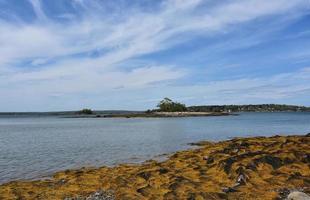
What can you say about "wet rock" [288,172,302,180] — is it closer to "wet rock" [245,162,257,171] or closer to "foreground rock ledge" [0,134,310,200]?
"foreground rock ledge" [0,134,310,200]

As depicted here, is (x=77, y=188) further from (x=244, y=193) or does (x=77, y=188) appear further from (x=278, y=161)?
(x=278, y=161)

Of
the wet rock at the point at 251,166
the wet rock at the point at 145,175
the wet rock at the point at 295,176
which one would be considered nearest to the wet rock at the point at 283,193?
the wet rock at the point at 295,176

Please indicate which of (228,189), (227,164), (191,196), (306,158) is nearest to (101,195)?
(191,196)

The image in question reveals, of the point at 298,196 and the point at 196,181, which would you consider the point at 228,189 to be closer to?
the point at 196,181

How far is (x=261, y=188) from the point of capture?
15.3 meters

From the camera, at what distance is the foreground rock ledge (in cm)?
1503

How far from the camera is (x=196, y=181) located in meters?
17.1

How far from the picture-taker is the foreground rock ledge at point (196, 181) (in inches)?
592

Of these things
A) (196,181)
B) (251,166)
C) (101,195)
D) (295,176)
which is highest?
(251,166)

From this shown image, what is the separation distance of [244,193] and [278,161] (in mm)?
6095

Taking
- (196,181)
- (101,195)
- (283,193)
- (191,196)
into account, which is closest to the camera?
(191,196)

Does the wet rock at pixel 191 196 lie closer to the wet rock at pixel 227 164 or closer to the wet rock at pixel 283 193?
the wet rock at pixel 283 193

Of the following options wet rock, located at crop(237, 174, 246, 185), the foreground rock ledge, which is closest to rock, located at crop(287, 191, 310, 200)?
the foreground rock ledge

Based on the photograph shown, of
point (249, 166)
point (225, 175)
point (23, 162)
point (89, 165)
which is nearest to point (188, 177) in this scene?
point (225, 175)
